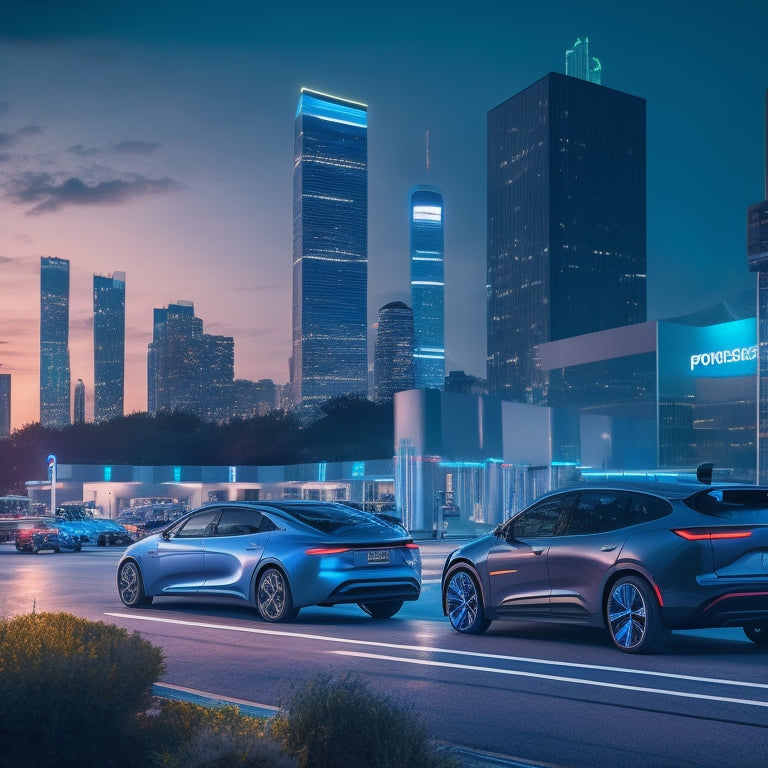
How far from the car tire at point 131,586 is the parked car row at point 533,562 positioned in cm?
2

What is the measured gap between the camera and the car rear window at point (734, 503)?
10344 mm

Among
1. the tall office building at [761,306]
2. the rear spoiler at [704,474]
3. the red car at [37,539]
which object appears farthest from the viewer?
the tall office building at [761,306]

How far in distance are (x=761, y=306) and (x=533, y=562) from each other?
8168cm

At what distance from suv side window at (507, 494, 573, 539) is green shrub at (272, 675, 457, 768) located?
256 inches

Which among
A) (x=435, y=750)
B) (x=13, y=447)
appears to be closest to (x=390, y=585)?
(x=435, y=750)

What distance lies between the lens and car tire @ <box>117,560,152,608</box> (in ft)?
51.5

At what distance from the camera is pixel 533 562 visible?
38.0 feet

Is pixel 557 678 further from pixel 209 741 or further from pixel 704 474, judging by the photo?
pixel 209 741

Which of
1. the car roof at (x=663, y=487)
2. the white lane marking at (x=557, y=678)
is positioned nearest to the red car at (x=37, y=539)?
the white lane marking at (x=557, y=678)

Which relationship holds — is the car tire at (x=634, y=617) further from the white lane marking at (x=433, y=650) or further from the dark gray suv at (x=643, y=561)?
the white lane marking at (x=433, y=650)

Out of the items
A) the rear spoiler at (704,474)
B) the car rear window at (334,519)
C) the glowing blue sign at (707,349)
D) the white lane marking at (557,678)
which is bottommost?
the white lane marking at (557,678)

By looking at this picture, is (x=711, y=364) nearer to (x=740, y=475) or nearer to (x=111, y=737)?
(x=740, y=475)

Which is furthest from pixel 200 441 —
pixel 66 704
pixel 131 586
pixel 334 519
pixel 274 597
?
pixel 66 704

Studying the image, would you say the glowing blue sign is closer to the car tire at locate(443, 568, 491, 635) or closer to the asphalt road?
the asphalt road
